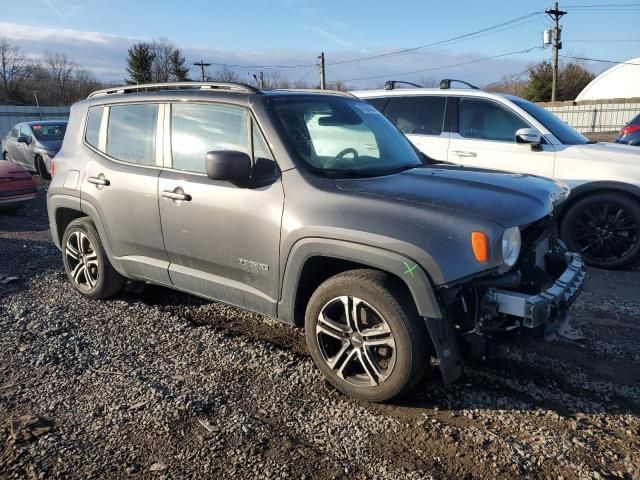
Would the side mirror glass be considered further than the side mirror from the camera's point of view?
Yes

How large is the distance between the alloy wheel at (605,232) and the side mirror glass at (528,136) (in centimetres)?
99

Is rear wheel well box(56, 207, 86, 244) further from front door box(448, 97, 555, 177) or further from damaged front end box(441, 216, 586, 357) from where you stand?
front door box(448, 97, 555, 177)

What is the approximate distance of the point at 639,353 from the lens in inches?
153

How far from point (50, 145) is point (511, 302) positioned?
1404 cm

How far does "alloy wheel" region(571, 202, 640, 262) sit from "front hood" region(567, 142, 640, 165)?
516 millimetres

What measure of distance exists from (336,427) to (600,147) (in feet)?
16.8

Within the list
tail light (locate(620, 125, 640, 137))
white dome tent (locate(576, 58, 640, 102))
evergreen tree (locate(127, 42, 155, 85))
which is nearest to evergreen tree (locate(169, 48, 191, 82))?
evergreen tree (locate(127, 42, 155, 85))

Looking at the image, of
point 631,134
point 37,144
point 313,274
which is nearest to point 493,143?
point 313,274

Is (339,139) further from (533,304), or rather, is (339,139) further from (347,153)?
(533,304)

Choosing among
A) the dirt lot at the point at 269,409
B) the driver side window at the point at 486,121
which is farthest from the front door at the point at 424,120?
the dirt lot at the point at 269,409

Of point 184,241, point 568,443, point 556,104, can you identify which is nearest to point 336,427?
point 568,443

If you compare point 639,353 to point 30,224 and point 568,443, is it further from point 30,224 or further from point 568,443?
point 30,224

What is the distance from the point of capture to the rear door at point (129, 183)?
4223mm

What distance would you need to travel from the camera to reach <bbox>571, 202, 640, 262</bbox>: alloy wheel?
5965 millimetres
